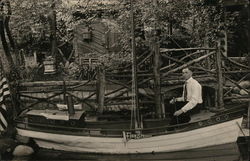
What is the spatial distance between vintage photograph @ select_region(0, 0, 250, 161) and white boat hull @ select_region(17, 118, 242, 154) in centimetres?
2

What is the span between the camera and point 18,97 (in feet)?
35.0

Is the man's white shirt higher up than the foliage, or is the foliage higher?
the foliage

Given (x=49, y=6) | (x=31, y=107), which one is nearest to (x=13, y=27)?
(x=49, y=6)

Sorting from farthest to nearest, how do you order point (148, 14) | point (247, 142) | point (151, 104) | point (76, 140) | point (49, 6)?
point (49, 6)
point (148, 14)
point (151, 104)
point (76, 140)
point (247, 142)

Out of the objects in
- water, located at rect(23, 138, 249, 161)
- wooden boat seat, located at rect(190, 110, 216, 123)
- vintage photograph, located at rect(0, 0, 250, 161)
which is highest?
vintage photograph, located at rect(0, 0, 250, 161)

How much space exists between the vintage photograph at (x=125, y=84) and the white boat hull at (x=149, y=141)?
2cm

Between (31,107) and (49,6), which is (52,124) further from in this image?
(49,6)

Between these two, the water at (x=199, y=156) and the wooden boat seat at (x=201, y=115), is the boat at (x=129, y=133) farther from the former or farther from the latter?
the wooden boat seat at (x=201, y=115)

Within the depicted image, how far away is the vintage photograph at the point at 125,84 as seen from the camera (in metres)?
8.41

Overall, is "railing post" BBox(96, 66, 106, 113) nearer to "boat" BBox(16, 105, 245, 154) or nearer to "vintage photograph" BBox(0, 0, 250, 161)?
"vintage photograph" BBox(0, 0, 250, 161)

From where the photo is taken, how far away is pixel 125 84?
10.1 meters

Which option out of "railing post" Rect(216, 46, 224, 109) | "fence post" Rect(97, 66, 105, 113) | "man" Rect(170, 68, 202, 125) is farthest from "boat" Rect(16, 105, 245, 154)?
"railing post" Rect(216, 46, 224, 109)

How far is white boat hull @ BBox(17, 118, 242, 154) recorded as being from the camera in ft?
26.4

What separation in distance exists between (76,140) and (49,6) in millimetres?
6650
